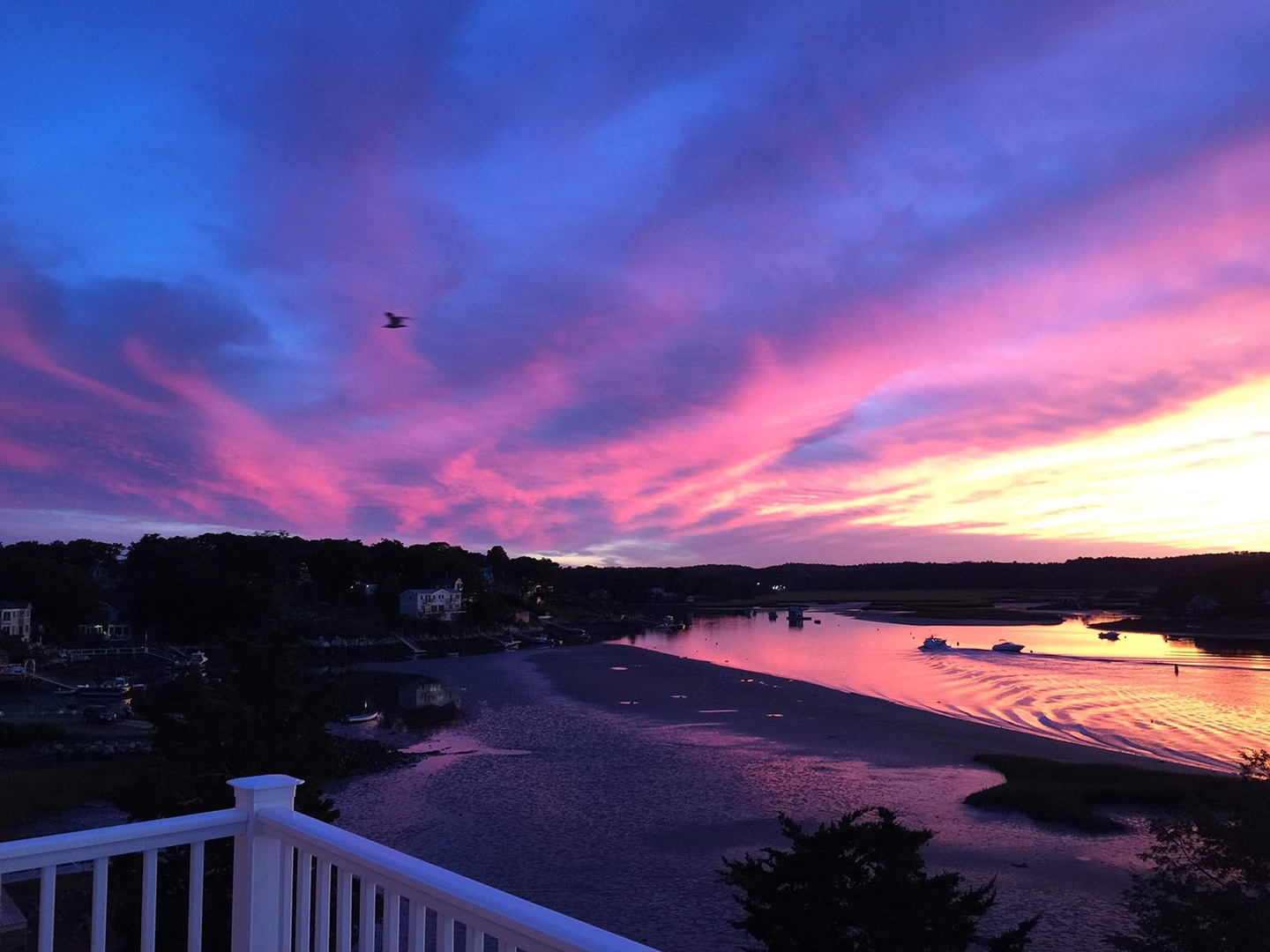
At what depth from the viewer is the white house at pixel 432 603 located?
9044 cm

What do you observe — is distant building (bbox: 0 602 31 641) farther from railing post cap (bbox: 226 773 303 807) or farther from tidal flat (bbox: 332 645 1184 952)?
railing post cap (bbox: 226 773 303 807)

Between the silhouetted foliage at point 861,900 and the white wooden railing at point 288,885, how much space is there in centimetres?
738

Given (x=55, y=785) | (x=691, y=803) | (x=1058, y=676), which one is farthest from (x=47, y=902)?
(x=1058, y=676)

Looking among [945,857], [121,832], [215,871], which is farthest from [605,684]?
[121,832]

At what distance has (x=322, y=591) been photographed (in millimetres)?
95125

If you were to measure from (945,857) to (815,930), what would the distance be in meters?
9.75

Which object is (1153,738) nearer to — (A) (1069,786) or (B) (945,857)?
(A) (1069,786)

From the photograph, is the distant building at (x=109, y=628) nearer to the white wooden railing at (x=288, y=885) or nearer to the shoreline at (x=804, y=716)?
the shoreline at (x=804, y=716)

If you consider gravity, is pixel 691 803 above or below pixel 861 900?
below

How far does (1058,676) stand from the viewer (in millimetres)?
48875

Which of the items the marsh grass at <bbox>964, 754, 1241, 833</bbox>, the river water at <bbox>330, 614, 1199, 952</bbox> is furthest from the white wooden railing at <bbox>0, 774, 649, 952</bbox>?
the marsh grass at <bbox>964, 754, 1241, 833</bbox>

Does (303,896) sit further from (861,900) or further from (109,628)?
(109,628)

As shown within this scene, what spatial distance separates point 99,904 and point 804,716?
35.7 m

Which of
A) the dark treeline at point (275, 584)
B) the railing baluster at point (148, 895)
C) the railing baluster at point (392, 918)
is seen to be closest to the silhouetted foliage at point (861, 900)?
the railing baluster at point (148, 895)
